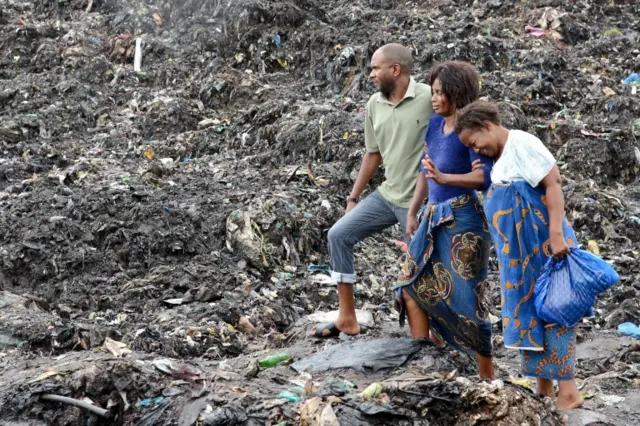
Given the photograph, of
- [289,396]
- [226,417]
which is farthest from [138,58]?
[226,417]

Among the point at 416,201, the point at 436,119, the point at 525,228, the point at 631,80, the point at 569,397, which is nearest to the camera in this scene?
the point at 525,228

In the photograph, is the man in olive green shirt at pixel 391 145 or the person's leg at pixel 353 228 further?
the person's leg at pixel 353 228

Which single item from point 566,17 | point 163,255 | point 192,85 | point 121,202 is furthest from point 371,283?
point 566,17

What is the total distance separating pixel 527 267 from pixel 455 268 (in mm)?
372

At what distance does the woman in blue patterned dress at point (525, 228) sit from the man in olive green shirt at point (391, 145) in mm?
453

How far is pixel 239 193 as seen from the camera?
6.98m

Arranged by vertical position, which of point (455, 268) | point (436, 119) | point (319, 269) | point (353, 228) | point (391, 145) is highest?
point (436, 119)

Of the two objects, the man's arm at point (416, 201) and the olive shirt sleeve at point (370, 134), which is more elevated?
the olive shirt sleeve at point (370, 134)

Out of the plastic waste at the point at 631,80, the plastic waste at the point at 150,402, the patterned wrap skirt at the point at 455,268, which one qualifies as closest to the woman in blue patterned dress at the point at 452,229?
the patterned wrap skirt at the point at 455,268

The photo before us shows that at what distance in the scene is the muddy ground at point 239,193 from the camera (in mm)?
3406

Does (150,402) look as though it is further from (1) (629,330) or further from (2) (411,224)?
(1) (629,330)

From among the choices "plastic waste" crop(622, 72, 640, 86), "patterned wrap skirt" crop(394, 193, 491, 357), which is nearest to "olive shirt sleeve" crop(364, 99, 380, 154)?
"patterned wrap skirt" crop(394, 193, 491, 357)

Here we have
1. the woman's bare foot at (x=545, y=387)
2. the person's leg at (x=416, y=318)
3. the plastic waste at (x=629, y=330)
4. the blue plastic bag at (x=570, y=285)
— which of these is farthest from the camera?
the plastic waste at (x=629, y=330)

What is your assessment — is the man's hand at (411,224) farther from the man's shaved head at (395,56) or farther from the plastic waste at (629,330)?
the plastic waste at (629,330)
